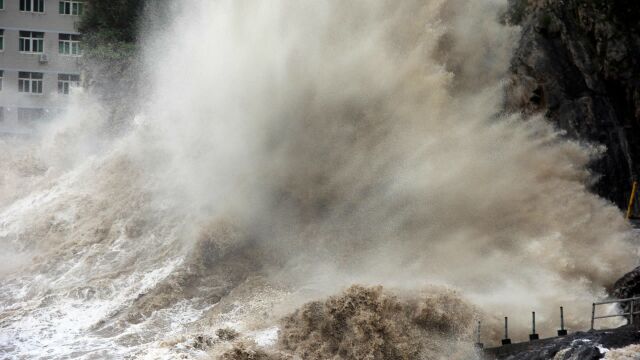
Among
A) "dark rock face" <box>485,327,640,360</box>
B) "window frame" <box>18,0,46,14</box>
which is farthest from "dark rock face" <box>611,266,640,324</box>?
"window frame" <box>18,0,46,14</box>

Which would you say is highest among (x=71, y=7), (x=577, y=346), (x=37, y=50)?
(x=71, y=7)

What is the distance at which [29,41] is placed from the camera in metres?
44.2

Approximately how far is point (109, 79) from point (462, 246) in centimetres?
2291

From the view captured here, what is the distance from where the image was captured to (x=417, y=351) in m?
16.6

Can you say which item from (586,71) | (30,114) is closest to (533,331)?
(586,71)

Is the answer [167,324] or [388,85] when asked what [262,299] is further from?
[388,85]

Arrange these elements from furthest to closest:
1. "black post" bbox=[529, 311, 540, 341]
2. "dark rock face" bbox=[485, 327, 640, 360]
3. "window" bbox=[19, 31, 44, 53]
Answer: "window" bbox=[19, 31, 44, 53]
"black post" bbox=[529, 311, 540, 341]
"dark rock face" bbox=[485, 327, 640, 360]

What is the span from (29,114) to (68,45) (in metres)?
3.83

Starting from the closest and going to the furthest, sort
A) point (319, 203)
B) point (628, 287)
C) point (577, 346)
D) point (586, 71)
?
1. point (577, 346)
2. point (628, 287)
3. point (319, 203)
4. point (586, 71)

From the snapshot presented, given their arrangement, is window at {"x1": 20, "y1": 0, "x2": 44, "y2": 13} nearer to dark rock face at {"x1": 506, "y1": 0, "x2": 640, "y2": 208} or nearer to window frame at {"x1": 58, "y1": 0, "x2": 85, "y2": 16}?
window frame at {"x1": 58, "y1": 0, "x2": 85, "y2": 16}

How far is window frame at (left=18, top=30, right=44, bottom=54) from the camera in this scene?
145ft

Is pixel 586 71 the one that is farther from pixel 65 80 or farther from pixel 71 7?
pixel 71 7

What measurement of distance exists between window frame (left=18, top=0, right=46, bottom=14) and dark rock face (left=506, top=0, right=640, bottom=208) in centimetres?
2757

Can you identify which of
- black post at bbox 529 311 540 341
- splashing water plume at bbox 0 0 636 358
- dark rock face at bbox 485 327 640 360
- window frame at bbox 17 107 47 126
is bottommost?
dark rock face at bbox 485 327 640 360
